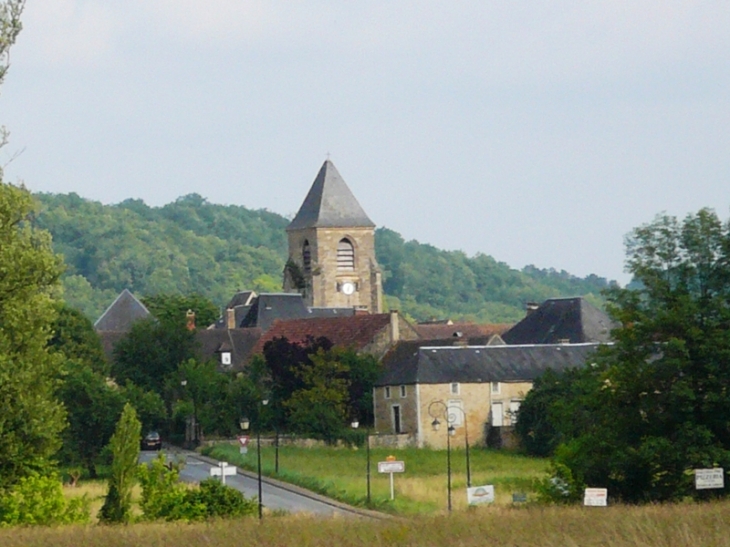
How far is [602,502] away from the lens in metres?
38.2

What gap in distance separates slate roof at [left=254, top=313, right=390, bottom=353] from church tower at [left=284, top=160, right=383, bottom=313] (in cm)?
2908

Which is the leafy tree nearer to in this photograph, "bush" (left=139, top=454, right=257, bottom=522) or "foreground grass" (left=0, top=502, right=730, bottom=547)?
"bush" (left=139, top=454, right=257, bottom=522)

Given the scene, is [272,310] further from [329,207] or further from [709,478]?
[709,478]

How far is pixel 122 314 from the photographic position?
372 ft

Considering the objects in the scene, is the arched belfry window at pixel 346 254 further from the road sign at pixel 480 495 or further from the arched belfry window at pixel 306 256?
the road sign at pixel 480 495

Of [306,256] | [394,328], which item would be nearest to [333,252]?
[306,256]

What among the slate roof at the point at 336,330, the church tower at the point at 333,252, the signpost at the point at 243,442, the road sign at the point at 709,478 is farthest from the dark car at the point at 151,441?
the church tower at the point at 333,252

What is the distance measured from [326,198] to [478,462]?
191 feet

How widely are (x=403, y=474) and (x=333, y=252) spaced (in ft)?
199


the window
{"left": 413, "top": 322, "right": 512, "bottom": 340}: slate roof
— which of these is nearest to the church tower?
{"left": 413, "top": 322, "right": 512, "bottom": 340}: slate roof

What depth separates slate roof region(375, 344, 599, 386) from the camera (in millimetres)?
75438

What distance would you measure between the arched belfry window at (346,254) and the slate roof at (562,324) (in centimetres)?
3092

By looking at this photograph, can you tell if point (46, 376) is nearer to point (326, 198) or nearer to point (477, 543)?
point (477, 543)

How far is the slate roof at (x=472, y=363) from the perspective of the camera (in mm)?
75438
